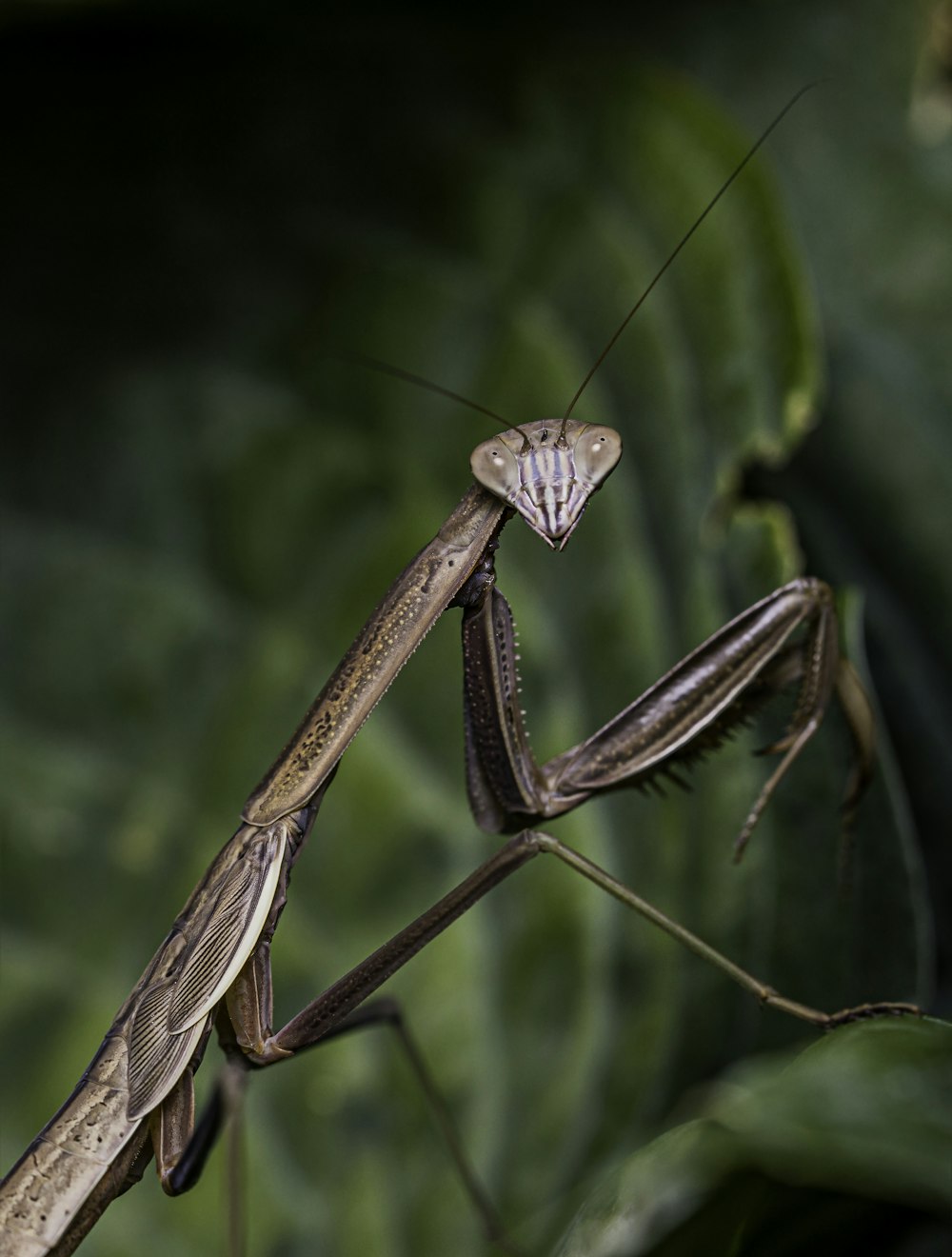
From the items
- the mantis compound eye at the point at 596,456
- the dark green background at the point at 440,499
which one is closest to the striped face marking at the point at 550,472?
the mantis compound eye at the point at 596,456

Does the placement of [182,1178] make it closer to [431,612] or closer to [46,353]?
[431,612]

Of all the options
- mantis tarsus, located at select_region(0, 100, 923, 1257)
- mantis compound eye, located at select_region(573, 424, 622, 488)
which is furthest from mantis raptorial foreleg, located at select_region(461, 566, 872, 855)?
mantis compound eye, located at select_region(573, 424, 622, 488)

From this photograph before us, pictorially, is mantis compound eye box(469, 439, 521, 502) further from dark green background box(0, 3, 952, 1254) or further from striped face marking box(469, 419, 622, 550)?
dark green background box(0, 3, 952, 1254)

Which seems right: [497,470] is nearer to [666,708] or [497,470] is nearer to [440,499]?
[666,708]

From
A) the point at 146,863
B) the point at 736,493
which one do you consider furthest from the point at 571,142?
the point at 146,863

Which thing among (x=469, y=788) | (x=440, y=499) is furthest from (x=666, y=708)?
(x=440, y=499)

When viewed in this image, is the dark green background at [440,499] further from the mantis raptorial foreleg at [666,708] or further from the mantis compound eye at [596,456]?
the mantis compound eye at [596,456]
